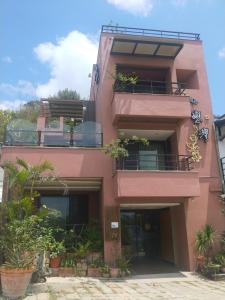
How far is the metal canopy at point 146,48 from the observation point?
1998cm

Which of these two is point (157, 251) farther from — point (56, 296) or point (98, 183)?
point (56, 296)

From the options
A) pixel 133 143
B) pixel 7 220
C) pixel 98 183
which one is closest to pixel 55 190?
pixel 98 183

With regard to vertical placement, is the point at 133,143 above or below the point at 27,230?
above

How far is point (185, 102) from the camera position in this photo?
64.2 ft

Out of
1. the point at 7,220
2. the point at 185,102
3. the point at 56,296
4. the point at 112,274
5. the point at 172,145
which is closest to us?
the point at 56,296

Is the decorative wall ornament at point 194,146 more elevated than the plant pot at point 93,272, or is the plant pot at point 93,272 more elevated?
the decorative wall ornament at point 194,146

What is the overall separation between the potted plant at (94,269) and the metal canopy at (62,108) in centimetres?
1315

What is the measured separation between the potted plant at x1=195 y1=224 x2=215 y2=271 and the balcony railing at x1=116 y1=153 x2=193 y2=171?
378 cm

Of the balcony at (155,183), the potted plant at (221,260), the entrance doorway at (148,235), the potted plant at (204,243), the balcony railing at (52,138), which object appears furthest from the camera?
the entrance doorway at (148,235)

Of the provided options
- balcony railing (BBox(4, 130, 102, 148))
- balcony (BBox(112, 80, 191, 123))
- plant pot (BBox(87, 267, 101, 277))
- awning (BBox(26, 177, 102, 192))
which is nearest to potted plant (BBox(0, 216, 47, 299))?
plant pot (BBox(87, 267, 101, 277))

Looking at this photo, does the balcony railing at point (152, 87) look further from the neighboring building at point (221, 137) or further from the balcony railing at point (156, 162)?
the balcony railing at point (156, 162)

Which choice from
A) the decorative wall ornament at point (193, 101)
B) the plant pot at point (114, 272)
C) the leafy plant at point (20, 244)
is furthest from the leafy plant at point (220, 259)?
the leafy plant at point (20, 244)

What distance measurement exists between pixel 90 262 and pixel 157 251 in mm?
7744

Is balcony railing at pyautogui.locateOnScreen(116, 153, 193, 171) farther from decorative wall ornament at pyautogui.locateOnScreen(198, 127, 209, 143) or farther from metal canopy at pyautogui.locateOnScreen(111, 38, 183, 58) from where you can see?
metal canopy at pyautogui.locateOnScreen(111, 38, 183, 58)
